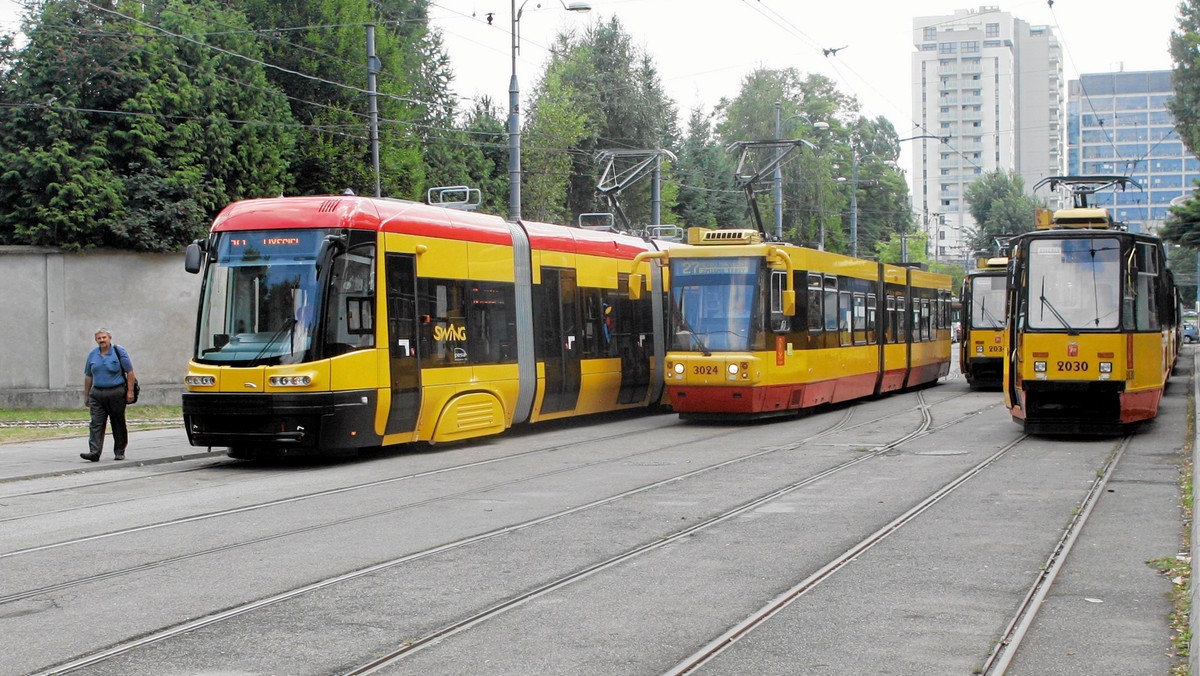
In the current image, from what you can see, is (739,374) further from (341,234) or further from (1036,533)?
(1036,533)

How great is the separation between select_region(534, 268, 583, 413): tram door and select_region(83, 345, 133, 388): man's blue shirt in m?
5.89

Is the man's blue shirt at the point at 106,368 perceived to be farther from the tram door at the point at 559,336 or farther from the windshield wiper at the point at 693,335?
the windshield wiper at the point at 693,335

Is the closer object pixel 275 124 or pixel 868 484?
pixel 868 484

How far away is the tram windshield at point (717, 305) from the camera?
790 inches

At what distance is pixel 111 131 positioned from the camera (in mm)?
26391

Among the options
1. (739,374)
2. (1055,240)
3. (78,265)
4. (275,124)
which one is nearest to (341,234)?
(739,374)

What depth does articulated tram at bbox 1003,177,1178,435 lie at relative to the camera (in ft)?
57.1

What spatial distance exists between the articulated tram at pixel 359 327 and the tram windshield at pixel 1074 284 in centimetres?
708

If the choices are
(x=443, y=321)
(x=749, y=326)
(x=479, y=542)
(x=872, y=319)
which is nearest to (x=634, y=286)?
(x=749, y=326)

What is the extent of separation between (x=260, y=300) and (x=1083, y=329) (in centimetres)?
1075

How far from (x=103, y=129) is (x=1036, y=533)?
2176 centimetres

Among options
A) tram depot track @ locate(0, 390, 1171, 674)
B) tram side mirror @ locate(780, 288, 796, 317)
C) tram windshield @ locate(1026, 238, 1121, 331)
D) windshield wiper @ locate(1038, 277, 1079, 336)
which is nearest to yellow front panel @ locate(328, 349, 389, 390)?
tram depot track @ locate(0, 390, 1171, 674)

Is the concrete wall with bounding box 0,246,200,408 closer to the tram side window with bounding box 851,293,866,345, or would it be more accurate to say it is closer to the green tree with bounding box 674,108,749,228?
the tram side window with bounding box 851,293,866,345

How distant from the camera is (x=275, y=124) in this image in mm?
29391
